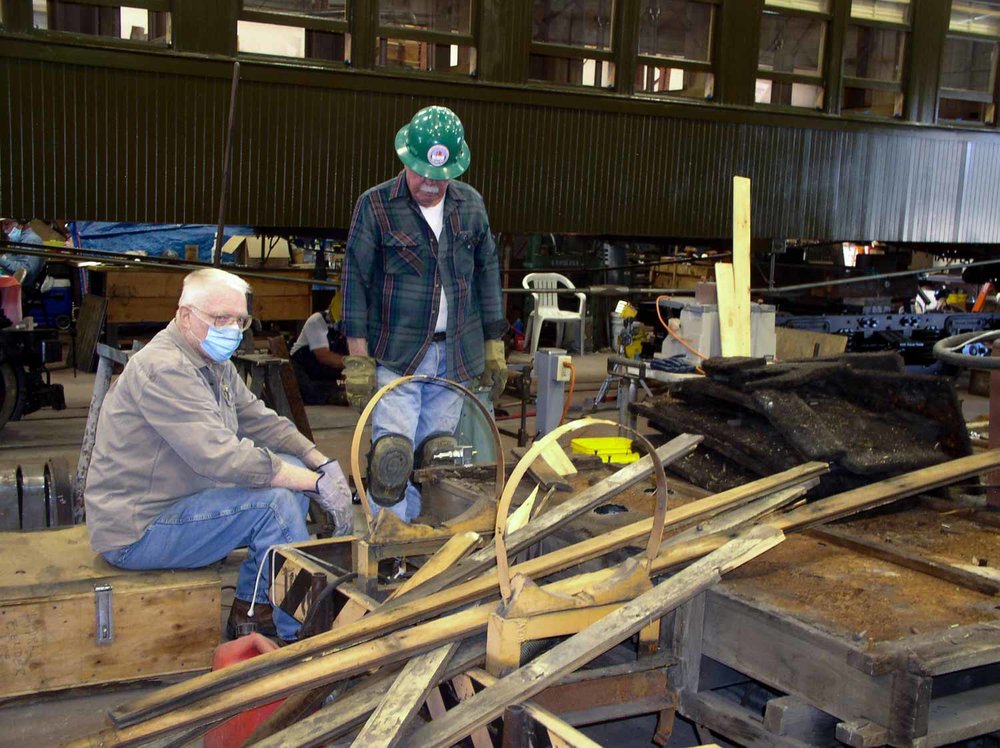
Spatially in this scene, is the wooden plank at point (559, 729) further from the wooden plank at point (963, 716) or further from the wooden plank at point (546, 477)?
the wooden plank at point (546, 477)

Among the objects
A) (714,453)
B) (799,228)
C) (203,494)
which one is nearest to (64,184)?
(203,494)

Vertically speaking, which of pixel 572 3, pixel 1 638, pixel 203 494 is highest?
pixel 572 3

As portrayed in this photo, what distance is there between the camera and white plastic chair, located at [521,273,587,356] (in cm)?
1139

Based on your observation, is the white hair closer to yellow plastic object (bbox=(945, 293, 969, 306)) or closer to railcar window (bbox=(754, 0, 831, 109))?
railcar window (bbox=(754, 0, 831, 109))

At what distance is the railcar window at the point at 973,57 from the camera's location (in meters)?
11.8

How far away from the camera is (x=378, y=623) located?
292cm

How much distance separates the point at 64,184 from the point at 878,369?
575cm

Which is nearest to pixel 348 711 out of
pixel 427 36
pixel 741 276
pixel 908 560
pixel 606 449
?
pixel 908 560

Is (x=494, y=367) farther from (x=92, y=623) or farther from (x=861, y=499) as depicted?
(x=92, y=623)

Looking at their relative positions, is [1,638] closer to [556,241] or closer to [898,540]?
[898,540]

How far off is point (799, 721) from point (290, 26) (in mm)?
6979

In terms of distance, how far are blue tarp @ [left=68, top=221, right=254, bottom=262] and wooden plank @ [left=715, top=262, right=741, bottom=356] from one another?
599cm

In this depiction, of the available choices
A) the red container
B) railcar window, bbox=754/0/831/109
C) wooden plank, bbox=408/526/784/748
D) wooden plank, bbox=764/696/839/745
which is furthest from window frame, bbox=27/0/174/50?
wooden plank, bbox=764/696/839/745

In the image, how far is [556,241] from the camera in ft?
45.5
